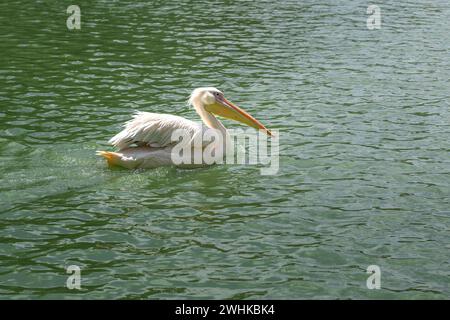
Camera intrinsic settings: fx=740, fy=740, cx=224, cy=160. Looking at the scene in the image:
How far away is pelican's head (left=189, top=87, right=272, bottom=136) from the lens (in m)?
8.30

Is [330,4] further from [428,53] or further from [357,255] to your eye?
[357,255]

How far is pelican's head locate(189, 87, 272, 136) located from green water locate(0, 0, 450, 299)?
1.79 ft

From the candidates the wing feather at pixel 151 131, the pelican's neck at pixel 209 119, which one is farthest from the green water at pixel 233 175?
the pelican's neck at pixel 209 119

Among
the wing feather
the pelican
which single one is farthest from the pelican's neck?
the wing feather

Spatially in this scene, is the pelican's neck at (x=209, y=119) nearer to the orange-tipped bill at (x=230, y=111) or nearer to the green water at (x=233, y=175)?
the orange-tipped bill at (x=230, y=111)

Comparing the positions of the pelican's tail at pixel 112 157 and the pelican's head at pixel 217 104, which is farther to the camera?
the pelican's head at pixel 217 104

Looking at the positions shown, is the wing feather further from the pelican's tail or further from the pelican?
the pelican's tail

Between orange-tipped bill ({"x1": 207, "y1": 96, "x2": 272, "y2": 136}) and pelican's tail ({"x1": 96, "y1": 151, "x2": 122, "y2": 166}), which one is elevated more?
orange-tipped bill ({"x1": 207, "y1": 96, "x2": 272, "y2": 136})

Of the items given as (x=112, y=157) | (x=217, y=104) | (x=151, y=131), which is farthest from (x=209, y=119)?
(x=112, y=157)

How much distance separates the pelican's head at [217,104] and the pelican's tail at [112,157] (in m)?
1.15

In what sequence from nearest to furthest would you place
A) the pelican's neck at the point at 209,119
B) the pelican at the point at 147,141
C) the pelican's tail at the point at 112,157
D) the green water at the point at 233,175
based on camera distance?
the green water at the point at 233,175 < the pelican's tail at the point at 112,157 < the pelican at the point at 147,141 < the pelican's neck at the point at 209,119

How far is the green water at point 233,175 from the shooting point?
5.62 m

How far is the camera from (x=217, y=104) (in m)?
8.38
